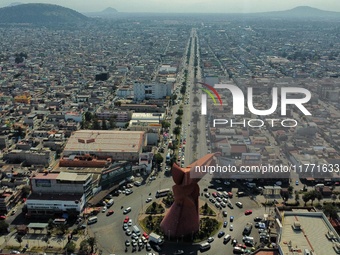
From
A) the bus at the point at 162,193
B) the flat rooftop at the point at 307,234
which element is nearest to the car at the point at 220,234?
the flat rooftop at the point at 307,234

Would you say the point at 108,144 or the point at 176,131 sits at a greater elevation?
the point at 108,144

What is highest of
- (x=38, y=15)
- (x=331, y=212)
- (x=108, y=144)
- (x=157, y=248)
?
(x=38, y=15)

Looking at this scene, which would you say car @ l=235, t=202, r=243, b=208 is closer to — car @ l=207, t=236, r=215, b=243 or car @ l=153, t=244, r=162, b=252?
car @ l=207, t=236, r=215, b=243

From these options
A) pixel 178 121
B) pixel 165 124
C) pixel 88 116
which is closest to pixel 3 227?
pixel 165 124

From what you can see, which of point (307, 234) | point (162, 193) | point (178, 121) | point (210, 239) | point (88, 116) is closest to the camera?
point (307, 234)

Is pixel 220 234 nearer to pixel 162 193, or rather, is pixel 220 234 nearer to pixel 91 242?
pixel 162 193

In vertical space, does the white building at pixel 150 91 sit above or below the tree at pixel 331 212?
above

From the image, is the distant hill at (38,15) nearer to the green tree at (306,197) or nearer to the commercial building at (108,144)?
the commercial building at (108,144)
